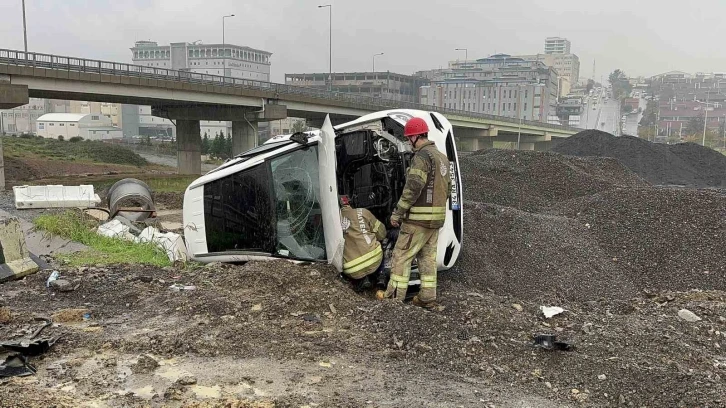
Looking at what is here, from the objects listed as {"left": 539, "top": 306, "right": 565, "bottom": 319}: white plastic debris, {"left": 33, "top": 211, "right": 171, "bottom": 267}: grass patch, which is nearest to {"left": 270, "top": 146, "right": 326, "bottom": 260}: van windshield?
{"left": 33, "top": 211, "right": 171, "bottom": 267}: grass patch

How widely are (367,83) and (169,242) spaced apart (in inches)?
3436

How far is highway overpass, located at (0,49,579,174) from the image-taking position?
25062 millimetres

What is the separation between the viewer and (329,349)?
4559 millimetres

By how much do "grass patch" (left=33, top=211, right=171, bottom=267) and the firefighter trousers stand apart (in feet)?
10.1

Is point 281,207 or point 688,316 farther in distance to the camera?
point 281,207

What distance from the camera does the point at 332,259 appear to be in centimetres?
639

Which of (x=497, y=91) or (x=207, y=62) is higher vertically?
(x=207, y=62)

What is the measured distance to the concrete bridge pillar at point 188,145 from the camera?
127 feet

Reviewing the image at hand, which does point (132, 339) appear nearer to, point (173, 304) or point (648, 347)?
point (173, 304)

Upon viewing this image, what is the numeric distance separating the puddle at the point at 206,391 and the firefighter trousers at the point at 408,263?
2.55 metres

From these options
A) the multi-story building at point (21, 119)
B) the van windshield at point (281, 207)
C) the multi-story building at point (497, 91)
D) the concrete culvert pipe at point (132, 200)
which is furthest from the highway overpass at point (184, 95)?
the multi-story building at point (21, 119)

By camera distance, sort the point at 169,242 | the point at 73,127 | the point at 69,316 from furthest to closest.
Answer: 1. the point at 73,127
2. the point at 169,242
3. the point at 69,316

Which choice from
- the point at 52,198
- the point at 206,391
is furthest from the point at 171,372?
the point at 52,198

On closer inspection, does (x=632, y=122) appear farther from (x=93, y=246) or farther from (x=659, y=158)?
(x=93, y=246)
